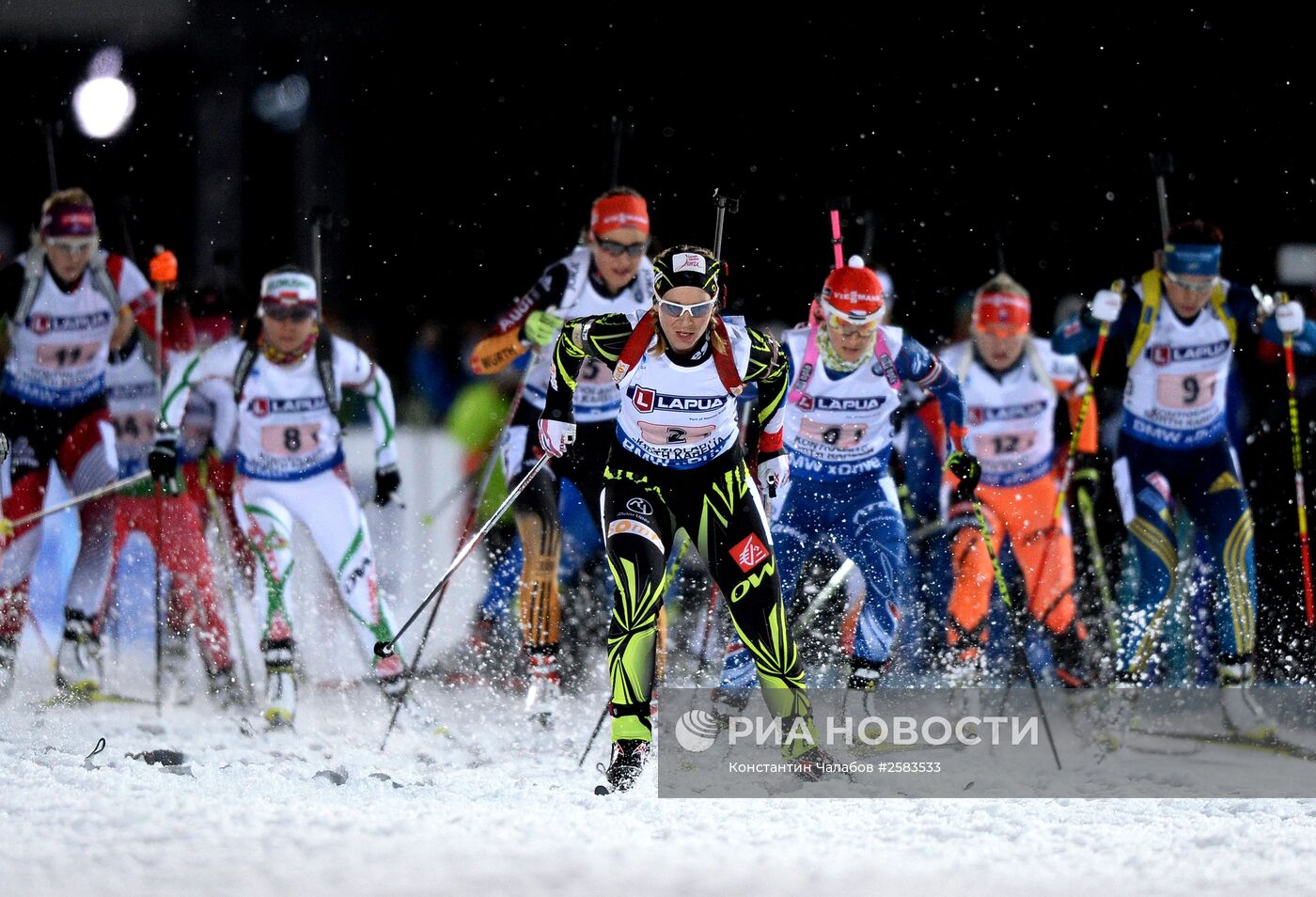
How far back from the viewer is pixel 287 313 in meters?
7.13

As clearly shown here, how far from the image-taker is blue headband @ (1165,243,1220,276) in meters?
7.27

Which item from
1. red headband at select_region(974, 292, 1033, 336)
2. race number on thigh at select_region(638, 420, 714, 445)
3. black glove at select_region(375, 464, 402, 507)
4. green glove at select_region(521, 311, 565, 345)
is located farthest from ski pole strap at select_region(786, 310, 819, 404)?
black glove at select_region(375, 464, 402, 507)

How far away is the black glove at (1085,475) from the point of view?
26.9 ft

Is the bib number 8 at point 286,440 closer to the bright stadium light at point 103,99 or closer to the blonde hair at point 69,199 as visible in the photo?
the blonde hair at point 69,199

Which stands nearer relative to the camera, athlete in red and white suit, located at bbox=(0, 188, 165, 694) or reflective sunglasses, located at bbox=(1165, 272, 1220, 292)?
reflective sunglasses, located at bbox=(1165, 272, 1220, 292)

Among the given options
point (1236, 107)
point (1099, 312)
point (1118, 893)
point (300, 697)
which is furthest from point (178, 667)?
point (1236, 107)

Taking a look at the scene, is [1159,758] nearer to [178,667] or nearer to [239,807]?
[239,807]

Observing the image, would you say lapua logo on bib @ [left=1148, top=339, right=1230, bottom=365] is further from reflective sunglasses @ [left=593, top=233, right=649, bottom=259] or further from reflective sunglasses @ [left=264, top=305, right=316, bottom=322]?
reflective sunglasses @ [left=264, top=305, right=316, bottom=322]

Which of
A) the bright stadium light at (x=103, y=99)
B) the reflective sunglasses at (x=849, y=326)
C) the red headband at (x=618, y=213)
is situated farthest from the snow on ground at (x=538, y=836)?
the bright stadium light at (x=103, y=99)

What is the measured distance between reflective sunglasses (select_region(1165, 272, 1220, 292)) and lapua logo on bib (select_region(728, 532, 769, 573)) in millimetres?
2921

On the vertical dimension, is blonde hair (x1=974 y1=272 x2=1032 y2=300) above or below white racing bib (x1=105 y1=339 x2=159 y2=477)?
above

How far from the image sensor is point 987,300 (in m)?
8.05

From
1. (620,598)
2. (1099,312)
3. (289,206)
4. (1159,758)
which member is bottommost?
(1159,758)

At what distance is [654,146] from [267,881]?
6.39 meters
